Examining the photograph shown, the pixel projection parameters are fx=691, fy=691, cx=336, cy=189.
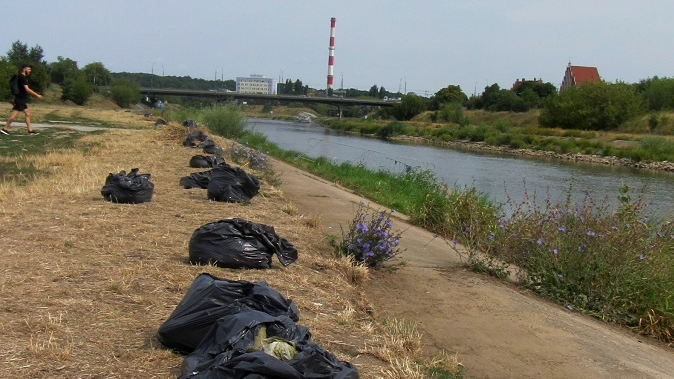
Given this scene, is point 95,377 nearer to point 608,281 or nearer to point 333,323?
point 333,323

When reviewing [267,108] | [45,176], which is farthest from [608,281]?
[267,108]

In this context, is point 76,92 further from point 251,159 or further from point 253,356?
point 253,356

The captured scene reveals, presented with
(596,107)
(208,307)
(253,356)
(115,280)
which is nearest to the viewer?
(253,356)

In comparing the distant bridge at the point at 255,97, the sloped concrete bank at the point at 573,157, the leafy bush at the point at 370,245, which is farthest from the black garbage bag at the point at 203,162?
the distant bridge at the point at 255,97

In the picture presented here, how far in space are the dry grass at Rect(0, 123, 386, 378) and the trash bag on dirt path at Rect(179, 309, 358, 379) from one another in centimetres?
42

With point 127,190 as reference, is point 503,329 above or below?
below

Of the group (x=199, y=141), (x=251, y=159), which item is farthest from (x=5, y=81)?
(x=251, y=159)

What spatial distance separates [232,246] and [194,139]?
54.1ft

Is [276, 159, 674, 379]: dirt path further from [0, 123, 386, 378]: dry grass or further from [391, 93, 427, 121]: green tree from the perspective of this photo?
[391, 93, 427, 121]: green tree

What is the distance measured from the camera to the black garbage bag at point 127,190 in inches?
376

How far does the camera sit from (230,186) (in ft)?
35.4

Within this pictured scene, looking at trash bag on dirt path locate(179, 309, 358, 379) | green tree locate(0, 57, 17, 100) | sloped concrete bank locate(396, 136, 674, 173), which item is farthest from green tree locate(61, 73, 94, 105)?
trash bag on dirt path locate(179, 309, 358, 379)

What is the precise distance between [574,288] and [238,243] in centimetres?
447

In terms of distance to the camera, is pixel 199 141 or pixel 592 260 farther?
pixel 199 141
